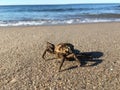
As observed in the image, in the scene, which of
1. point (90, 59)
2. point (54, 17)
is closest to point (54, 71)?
point (90, 59)

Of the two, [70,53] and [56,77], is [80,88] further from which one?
[70,53]

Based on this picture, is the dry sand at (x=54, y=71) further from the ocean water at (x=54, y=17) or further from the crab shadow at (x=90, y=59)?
the ocean water at (x=54, y=17)

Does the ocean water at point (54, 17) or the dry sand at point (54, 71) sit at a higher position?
the dry sand at point (54, 71)

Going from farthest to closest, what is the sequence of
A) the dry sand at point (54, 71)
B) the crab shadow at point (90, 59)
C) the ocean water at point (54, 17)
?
the ocean water at point (54, 17) → the crab shadow at point (90, 59) → the dry sand at point (54, 71)

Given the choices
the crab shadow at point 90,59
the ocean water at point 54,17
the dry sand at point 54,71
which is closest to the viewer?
the dry sand at point 54,71

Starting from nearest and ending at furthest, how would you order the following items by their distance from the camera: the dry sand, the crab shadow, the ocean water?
the dry sand < the crab shadow < the ocean water

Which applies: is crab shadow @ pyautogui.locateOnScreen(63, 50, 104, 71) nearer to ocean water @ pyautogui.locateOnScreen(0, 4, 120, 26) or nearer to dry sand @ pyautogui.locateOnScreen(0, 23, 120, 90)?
dry sand @ pyautogui.locateOnScreen(0, 23, 120, 90)

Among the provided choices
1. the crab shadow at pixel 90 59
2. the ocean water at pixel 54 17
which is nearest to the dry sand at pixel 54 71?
the crab shadow at pixel 90 59

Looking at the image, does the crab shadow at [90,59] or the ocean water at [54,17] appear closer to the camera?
the crab shadow at [90,59]

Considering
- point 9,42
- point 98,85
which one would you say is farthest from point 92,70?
point 9,42

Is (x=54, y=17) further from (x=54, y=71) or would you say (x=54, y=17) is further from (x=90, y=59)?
(x=54, y=71)

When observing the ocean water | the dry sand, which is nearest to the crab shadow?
the dry sand
